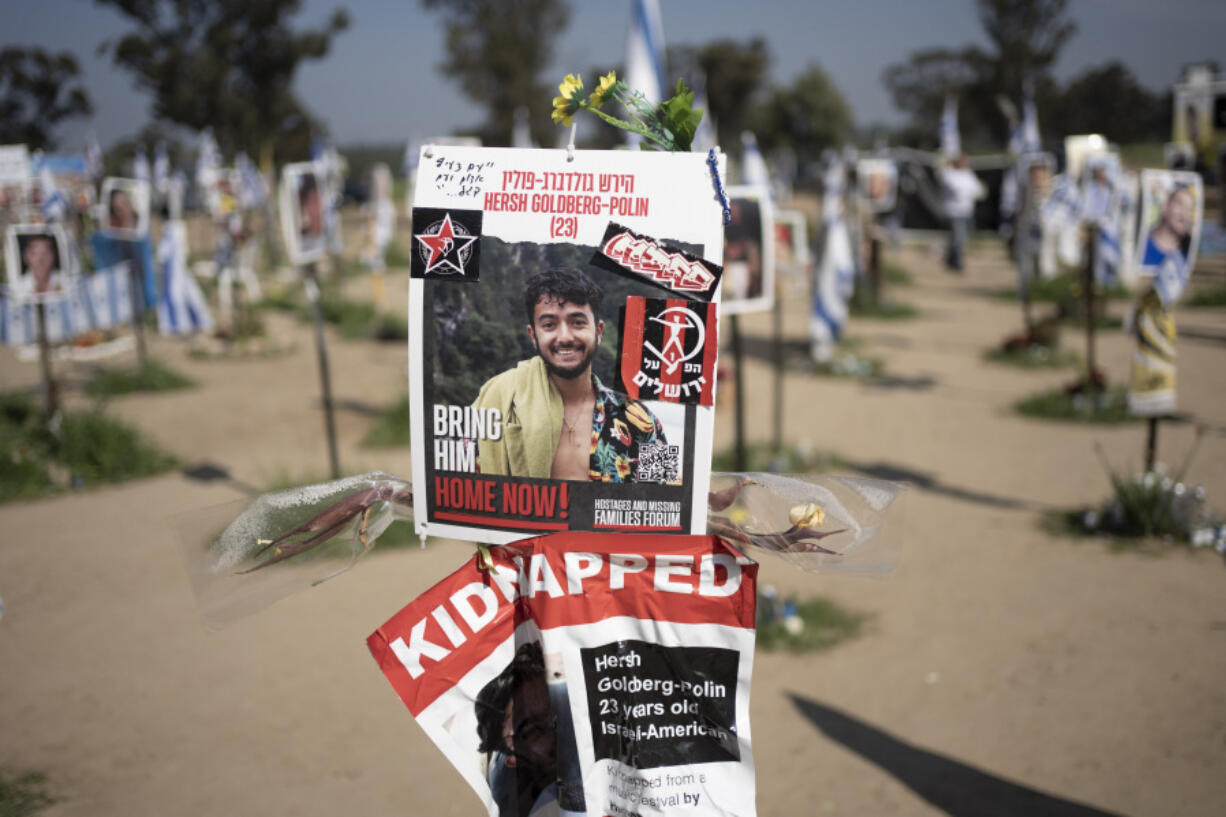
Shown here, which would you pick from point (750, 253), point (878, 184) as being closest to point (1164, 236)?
point (750, 253)

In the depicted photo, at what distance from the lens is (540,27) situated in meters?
37.1

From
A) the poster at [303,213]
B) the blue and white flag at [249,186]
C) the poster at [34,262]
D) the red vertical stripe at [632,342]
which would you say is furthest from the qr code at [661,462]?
the blue and white flag at [249,186]

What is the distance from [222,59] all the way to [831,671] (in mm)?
27962

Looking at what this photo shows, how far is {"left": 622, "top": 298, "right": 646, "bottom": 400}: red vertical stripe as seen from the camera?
2035 millimetres

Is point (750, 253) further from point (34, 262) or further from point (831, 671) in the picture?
point (34, 262)

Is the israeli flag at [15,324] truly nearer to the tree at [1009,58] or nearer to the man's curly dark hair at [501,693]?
the man's curly dark hair at [501,693]

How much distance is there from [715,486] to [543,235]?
0.71 m

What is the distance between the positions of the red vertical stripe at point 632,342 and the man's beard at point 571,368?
8 cm

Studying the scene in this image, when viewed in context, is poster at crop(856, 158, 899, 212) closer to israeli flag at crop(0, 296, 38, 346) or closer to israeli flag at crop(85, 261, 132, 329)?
israeli flag at crop(85, 261, 132, 329)

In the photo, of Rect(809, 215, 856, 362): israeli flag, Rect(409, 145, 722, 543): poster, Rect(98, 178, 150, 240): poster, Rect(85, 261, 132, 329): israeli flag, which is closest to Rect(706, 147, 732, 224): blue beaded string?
Rect(409, 145, 722, 543): poster

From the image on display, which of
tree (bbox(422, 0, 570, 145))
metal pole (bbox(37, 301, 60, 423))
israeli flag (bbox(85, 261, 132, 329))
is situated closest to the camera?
metal pole (bbox(37, 301, 60, 423))

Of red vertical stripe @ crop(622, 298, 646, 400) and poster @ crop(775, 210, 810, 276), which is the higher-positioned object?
poster @ crop(775, 210, 810, 276)

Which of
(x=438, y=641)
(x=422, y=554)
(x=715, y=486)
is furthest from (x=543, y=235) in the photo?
(x=422, y=554)

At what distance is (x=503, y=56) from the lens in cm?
3572
